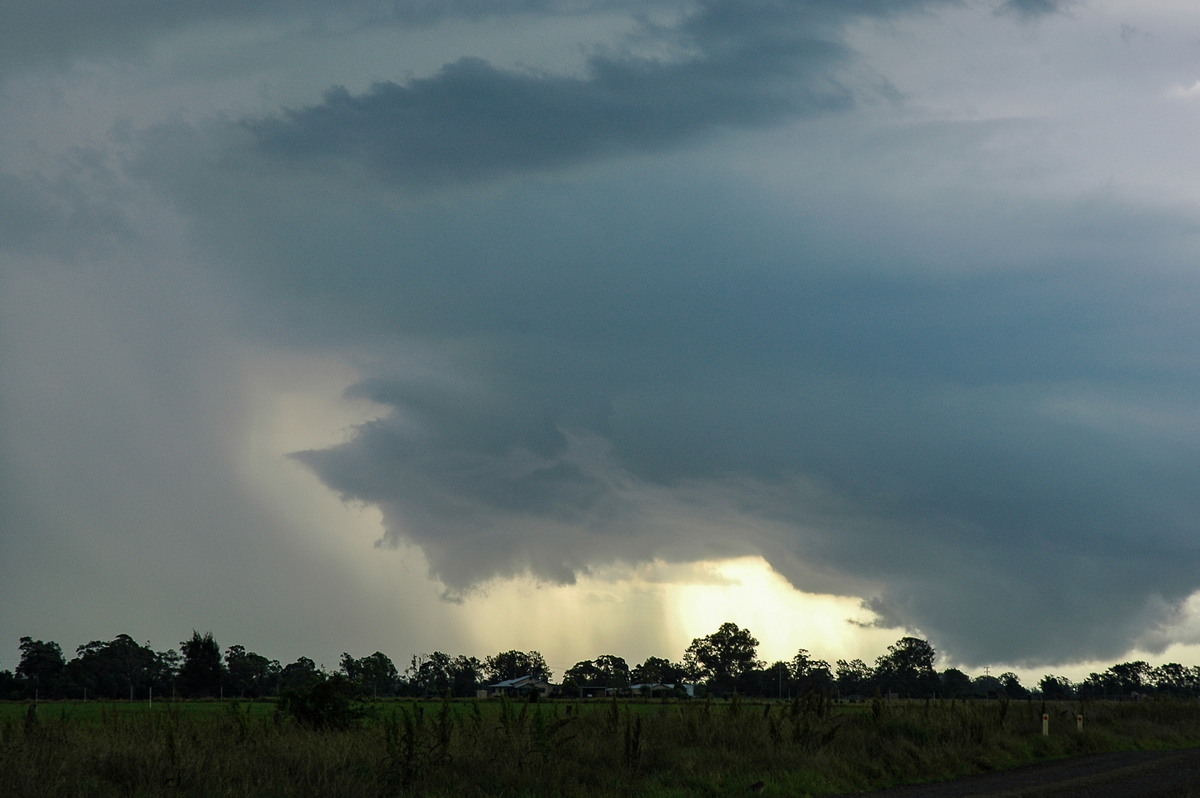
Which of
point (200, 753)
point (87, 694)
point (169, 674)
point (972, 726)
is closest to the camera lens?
point (200, 753)

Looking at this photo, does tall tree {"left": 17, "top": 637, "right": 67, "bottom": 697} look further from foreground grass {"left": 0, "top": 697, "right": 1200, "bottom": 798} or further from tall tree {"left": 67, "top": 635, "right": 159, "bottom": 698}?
foreground grass {"left": 0, "top": 697, "right": 1200, "bottom": 798}

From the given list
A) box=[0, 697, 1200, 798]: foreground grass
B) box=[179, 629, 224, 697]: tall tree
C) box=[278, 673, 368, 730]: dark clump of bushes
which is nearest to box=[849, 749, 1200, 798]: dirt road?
box=[0, 697, 1200, 798]: foreground grass

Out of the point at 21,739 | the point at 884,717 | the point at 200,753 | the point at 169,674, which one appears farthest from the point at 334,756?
the point at 169,674

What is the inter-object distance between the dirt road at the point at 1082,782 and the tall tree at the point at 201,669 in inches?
5105

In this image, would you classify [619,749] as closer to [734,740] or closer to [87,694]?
[734,740]

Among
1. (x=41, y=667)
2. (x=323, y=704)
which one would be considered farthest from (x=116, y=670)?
(x=323, y=704)

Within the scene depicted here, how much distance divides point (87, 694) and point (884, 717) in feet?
457

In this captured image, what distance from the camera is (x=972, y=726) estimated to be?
1286 inches

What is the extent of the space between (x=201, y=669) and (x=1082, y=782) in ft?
445

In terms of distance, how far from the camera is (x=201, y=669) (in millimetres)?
138875

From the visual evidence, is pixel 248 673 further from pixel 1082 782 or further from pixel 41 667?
pixel 1082 782

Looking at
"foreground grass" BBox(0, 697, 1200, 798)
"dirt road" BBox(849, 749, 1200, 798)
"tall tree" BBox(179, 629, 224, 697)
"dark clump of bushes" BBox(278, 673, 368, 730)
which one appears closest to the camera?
"foreground grass" BBox(0, 697, 1200, 798)

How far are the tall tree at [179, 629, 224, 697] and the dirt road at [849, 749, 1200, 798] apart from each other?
130 m

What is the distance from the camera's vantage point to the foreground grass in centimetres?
1708
